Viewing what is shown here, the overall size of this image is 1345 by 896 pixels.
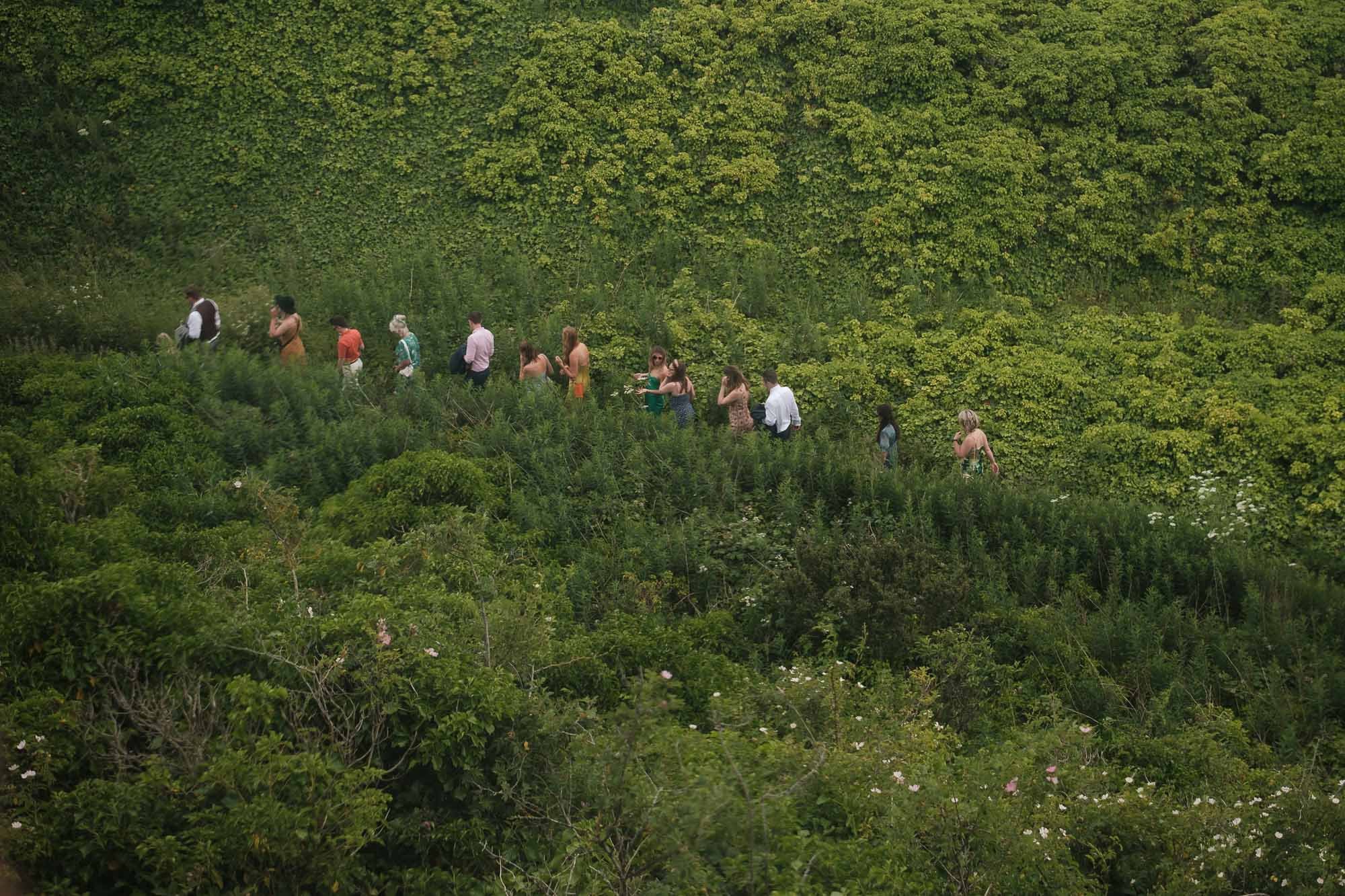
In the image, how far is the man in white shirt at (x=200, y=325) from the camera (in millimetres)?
13344

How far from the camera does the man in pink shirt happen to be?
→ 13266 mm

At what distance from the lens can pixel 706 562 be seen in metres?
9.88

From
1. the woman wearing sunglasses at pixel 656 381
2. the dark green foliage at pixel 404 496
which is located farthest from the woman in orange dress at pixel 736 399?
the dark green foliage at pixel 404 496

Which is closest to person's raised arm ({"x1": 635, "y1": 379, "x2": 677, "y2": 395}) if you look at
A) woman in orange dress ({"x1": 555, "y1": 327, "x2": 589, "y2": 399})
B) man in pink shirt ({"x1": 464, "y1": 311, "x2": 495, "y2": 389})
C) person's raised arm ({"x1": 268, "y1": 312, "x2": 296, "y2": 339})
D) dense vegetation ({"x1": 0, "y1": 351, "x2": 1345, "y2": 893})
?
dense vegetation ({"x1": 0, "y1": 351, "x2": 1345, "y2": 893})

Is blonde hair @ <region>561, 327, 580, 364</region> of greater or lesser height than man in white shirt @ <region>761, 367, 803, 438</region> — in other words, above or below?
above

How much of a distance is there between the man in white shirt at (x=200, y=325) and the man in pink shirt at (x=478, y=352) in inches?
113

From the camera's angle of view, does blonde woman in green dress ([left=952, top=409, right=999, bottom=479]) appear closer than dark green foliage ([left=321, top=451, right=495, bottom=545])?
No

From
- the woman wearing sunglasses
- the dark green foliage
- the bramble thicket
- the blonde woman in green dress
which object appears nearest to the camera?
the bramble thicket

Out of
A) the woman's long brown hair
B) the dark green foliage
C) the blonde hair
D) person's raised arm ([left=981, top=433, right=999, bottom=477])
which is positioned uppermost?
the blonde hair

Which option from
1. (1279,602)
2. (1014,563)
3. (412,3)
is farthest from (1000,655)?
(412,3)

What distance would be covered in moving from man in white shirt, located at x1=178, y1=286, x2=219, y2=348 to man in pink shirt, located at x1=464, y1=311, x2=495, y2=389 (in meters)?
2.88

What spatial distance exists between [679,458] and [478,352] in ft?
10.3

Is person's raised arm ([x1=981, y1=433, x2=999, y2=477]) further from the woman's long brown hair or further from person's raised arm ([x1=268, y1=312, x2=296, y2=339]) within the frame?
person's raised arm ([x1=268, y1=312, x2=296, y2=339])

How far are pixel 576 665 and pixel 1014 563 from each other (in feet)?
14.6
